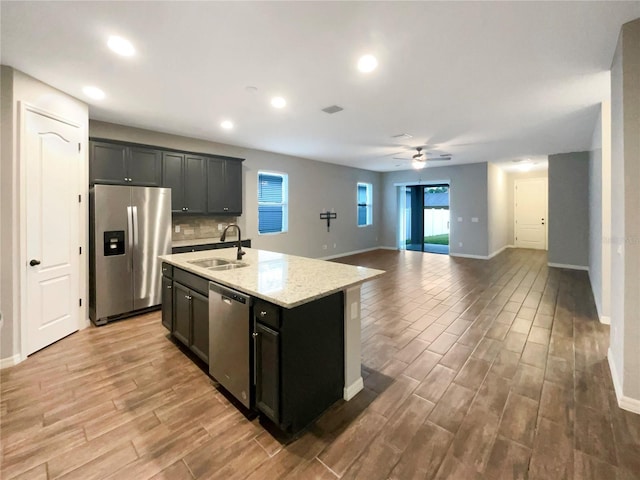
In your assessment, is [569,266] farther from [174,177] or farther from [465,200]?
[174,177]

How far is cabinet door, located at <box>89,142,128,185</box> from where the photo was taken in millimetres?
3760

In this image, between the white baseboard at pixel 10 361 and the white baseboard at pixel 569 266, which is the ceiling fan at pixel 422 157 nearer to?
the white baseboard at pixel 569 266

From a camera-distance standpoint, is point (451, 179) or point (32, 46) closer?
point (32, 46)

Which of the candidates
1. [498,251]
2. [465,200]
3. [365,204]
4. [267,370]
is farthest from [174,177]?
[498,251]

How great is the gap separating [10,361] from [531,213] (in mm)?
12368

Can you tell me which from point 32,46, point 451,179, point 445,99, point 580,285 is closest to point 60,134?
point 32,46

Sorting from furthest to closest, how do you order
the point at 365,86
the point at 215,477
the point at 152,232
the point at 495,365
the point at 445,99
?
the point at 152,232, the point at 445,99, the point at 365,86, the point at 495,365, the point at 215,477

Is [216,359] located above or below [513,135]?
below

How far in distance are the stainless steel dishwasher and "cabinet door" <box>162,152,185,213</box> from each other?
2.93m

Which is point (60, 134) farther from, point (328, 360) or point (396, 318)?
point (396, 318)

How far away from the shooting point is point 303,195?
7391 mm

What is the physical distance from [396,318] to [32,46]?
4496mm

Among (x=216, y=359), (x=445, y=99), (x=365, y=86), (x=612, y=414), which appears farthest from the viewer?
(x=445, y=99)

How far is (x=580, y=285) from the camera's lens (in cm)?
530
